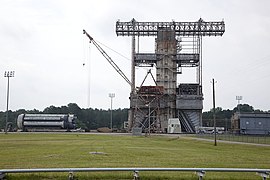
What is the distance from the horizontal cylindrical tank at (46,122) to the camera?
112 meters

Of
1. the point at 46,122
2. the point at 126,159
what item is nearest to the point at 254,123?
the point at 46,122

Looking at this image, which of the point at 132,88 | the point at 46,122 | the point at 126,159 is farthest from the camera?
the point at 46,122

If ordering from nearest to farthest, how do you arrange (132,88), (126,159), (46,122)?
(126,159) → (132,88) → (46,122)

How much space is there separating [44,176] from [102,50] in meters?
92.0

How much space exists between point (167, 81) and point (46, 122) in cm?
4030

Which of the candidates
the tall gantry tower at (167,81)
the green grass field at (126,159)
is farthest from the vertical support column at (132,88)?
the green grass field at (126,159)

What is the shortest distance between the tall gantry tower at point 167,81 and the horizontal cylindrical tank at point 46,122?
1975 centimetres

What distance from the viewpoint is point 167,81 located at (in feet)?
381

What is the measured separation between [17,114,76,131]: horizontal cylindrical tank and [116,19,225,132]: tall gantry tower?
19.7 meters

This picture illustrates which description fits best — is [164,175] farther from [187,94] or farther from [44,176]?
[187,94]

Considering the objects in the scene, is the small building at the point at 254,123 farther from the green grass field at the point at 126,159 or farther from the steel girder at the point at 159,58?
the green grass field at the point at 126,159

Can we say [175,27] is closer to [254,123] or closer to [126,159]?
[254,123]

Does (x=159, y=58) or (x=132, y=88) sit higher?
(x=159, y=58)

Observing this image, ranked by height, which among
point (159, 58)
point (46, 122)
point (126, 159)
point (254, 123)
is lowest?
point (126, 159)
